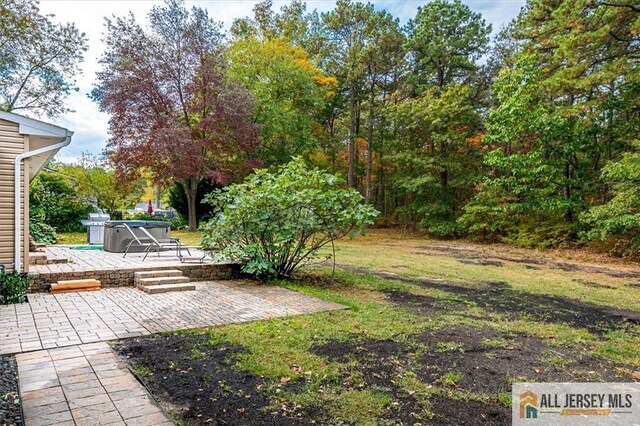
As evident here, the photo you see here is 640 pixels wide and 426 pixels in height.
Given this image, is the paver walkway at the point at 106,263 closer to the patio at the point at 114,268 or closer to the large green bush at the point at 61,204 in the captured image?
the patio at the point at 114,268

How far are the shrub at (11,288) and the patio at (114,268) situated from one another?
50cm

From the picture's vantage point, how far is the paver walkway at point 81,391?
2250 mm

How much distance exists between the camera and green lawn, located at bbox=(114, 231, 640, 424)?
2613mm

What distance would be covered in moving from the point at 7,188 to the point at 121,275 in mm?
2029

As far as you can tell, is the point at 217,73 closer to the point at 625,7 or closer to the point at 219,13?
the point at 219,13

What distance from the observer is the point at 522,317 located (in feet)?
16.2

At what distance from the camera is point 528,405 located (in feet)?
8.59

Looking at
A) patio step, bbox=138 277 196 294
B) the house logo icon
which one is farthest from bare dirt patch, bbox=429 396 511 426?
patio step, bbox=138 277 196 294

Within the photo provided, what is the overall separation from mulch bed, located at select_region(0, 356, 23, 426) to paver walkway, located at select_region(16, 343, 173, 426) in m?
0.04

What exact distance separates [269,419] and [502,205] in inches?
586

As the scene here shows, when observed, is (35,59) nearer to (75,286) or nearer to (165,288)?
(75,286)

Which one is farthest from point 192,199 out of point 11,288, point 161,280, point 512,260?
point 512,260

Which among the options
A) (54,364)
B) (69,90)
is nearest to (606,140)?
(54,364)

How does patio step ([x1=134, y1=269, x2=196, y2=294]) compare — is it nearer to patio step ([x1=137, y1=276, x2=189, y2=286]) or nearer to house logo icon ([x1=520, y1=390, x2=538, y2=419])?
patio step ([x1=137, y1=276, x2=189, y2=286])
